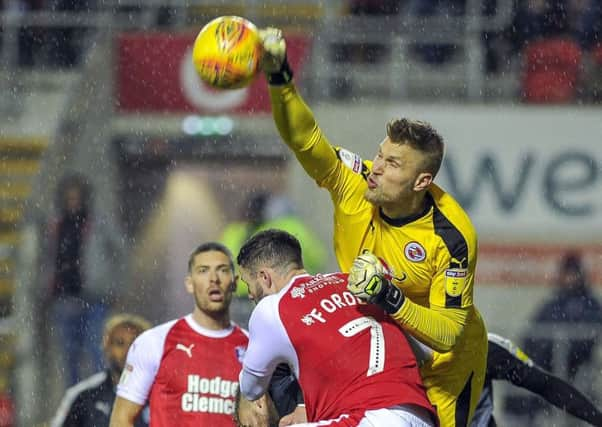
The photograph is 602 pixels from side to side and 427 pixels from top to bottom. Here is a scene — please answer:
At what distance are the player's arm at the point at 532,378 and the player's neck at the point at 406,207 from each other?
5.31 ft

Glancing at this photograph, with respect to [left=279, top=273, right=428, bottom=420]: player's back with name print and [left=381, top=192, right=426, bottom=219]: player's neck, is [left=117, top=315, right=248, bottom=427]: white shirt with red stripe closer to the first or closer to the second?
[left=381, top=192, right=426, bottom=219]: player's neck

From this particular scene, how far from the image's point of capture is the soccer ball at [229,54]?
19.4ft

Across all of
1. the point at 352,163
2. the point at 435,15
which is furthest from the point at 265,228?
the point at 352,163

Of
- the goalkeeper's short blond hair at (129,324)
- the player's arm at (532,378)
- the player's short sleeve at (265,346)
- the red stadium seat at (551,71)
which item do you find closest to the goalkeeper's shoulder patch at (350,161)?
the player's short sleeve at (265,346)

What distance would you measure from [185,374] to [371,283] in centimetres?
220

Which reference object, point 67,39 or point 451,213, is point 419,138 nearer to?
point 451,213

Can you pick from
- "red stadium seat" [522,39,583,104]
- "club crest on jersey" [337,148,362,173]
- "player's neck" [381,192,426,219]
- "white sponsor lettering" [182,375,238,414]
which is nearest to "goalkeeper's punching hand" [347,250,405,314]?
"player's neck" [381,192,426,219]

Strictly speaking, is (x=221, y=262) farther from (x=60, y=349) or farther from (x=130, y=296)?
(x=130, y=296)

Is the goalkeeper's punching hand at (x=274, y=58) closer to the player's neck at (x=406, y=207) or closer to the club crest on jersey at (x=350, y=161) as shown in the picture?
the club crest on jersey at (x=350, y=161)

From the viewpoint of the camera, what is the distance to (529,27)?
1491 cm

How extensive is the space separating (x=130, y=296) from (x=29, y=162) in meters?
1.75

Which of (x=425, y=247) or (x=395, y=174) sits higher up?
(x=395, y=174)

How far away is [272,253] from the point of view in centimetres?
630

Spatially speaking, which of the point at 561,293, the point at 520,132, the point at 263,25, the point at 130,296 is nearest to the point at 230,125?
the point at 263,25
